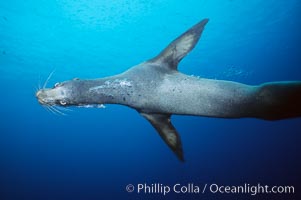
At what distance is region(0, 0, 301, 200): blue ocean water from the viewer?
29.0 feet

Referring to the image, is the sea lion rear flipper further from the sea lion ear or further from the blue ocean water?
the blue ocean water

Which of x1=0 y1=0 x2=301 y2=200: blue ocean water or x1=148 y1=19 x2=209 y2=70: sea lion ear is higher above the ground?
x1=0 y1=0 x2=301 y2=200: blue ocean water

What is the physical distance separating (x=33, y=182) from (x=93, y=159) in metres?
11.0

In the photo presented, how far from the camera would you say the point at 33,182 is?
65.5 feet

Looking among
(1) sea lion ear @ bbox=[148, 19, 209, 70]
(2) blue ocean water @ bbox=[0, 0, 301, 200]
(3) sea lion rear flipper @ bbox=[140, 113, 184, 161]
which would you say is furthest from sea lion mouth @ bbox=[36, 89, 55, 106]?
(2) blue ocean water @ bbox=[0, 0, 301, 200]

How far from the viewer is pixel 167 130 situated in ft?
11.6

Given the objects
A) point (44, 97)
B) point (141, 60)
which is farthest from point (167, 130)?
point (141, 60)

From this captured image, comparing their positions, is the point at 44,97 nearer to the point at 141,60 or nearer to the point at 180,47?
the point at 180,47

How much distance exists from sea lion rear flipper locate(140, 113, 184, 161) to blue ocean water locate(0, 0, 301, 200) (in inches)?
72.3

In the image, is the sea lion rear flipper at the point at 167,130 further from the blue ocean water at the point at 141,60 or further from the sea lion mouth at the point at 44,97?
the blue ocean water at the point at 141,60

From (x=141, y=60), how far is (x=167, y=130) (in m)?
9.69

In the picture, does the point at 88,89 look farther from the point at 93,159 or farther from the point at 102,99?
the point at 93,159

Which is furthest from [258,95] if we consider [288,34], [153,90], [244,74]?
[244,74]

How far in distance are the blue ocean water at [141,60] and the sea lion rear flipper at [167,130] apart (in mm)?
1837
